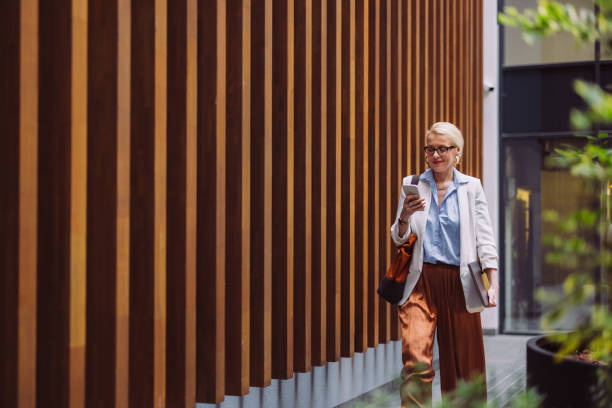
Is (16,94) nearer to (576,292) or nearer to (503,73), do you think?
(576,292)

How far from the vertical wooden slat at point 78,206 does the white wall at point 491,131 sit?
29.1 feet

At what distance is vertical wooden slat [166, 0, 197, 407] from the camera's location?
349 cm

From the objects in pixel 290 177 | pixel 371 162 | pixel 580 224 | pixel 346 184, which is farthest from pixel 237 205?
pixel 580 224

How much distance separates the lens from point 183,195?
11.4 ft

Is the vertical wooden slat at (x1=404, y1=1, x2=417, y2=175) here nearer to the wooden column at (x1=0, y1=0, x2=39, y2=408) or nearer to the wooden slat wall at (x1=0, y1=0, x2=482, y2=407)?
the wooden slat wall at (x1=0, y1=0, x2=482, y2=407)

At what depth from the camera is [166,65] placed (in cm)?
341

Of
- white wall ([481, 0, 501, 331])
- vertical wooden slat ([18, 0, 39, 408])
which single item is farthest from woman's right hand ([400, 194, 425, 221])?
white wall ([481, 0, 501, 331])

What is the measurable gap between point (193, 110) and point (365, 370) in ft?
11.3

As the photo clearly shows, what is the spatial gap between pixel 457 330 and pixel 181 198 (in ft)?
5.88

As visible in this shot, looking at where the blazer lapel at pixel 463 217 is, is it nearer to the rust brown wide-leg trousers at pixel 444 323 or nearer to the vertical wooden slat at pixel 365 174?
the rust brown wide-leg trousers at pixel 444 323

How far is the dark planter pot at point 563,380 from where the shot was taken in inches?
163

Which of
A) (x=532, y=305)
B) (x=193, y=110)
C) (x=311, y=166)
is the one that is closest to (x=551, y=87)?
(x=532, y=305)

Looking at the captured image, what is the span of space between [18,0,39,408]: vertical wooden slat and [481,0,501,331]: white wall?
29.9ft

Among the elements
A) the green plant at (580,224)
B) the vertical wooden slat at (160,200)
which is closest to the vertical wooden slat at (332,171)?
the vertical wooden slat at (160,200)
